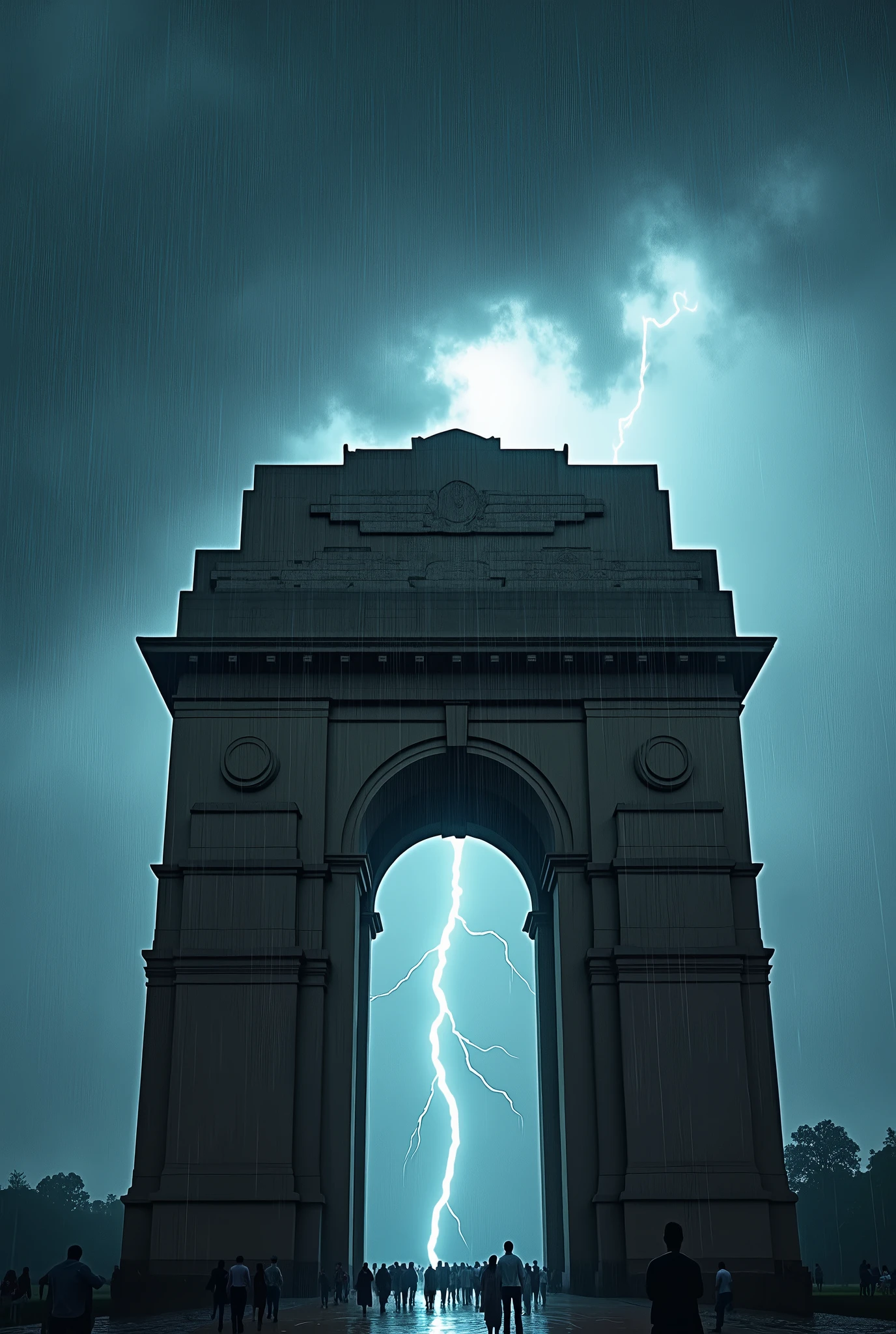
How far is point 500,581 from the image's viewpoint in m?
31.4

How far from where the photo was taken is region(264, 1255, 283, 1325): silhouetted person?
20.7 meters

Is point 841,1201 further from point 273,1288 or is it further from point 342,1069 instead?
point 273,1288

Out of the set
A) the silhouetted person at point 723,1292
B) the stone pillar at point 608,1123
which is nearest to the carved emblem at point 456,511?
the stone pillar at point 608,1123

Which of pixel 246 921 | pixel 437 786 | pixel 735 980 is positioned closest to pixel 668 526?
pixel 437 786

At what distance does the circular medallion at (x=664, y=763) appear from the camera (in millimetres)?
29406

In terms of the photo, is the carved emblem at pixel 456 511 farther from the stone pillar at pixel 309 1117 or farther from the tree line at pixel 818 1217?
the tree line at pixel 818 1217

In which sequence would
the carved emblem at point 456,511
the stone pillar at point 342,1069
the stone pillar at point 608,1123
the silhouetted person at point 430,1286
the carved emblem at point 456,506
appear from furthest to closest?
1. the carved emblem at point 456,506
2. the carved emblem at point 456,511
3. the silhouetted person at point 430,1286
4. the stone pillar at point 342,1069
5. the stone pillar at point 608,1123

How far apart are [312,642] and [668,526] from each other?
388 inches

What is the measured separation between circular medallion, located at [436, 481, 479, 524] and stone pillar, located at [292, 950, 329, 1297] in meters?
11.5

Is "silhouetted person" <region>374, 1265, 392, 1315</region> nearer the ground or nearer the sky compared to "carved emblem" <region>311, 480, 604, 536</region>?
nearer the ground

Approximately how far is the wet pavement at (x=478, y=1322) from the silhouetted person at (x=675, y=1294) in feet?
34.4

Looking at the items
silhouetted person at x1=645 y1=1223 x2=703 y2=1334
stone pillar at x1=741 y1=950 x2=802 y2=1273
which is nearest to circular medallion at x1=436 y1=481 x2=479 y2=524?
stone pillar at x1=741 y1=950 x2=802 y2=1273

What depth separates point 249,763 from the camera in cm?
2967

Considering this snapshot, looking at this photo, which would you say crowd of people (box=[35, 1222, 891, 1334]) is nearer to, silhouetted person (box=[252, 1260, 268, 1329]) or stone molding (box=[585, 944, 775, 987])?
silhouetted person (box=[252, 1260, 268, 1329])
